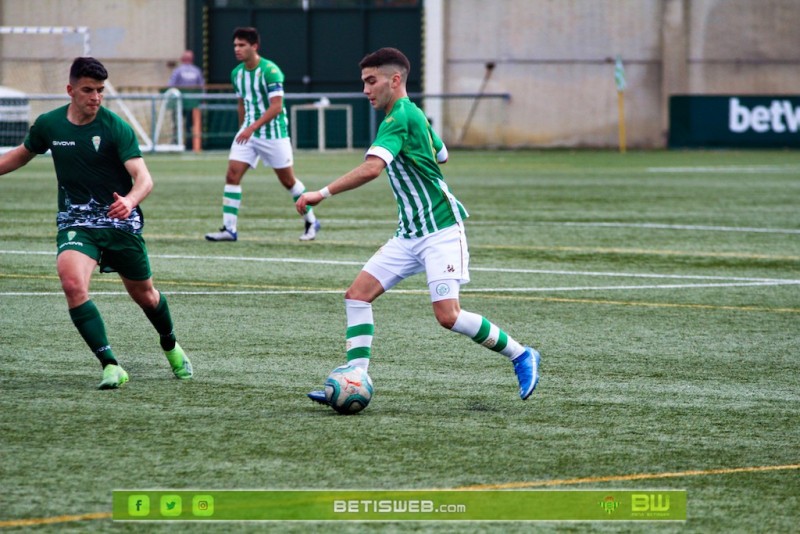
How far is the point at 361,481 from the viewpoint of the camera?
18.2 feet

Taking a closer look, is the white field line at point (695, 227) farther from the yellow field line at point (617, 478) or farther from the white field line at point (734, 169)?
the white field line at point (734, 169)

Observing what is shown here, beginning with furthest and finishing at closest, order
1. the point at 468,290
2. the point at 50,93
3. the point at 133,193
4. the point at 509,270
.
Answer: the point at 50,93 → the point at 509,270 → the point at 468,290 → the point at 133,193

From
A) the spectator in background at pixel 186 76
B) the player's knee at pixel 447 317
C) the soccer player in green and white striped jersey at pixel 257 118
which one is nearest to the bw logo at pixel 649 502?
the player's knee at pixel 447 317

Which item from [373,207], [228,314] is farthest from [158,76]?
[228,314]

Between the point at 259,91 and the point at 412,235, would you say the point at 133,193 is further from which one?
the point at 259,91

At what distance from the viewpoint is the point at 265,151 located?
15891 mm

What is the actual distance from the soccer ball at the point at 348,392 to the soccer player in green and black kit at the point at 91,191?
A: 126 cm

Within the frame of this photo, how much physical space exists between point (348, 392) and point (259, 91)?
9423 millimetres

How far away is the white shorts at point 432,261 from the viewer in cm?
716

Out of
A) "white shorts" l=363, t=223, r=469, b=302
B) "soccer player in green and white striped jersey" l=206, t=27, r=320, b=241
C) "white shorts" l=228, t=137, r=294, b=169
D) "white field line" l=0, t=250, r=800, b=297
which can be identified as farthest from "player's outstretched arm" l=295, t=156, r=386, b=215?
"white shorts" l=228, t=137, r=294, b=169

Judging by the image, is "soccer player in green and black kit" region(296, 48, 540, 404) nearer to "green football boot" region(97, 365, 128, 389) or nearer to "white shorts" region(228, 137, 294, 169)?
"green football boot" region(97, 365, 128, 389)

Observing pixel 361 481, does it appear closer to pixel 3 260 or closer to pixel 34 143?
pixel 34 143

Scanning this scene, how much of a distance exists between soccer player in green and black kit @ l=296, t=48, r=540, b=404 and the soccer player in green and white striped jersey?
323 inches

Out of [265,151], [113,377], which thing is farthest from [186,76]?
[113,377]
